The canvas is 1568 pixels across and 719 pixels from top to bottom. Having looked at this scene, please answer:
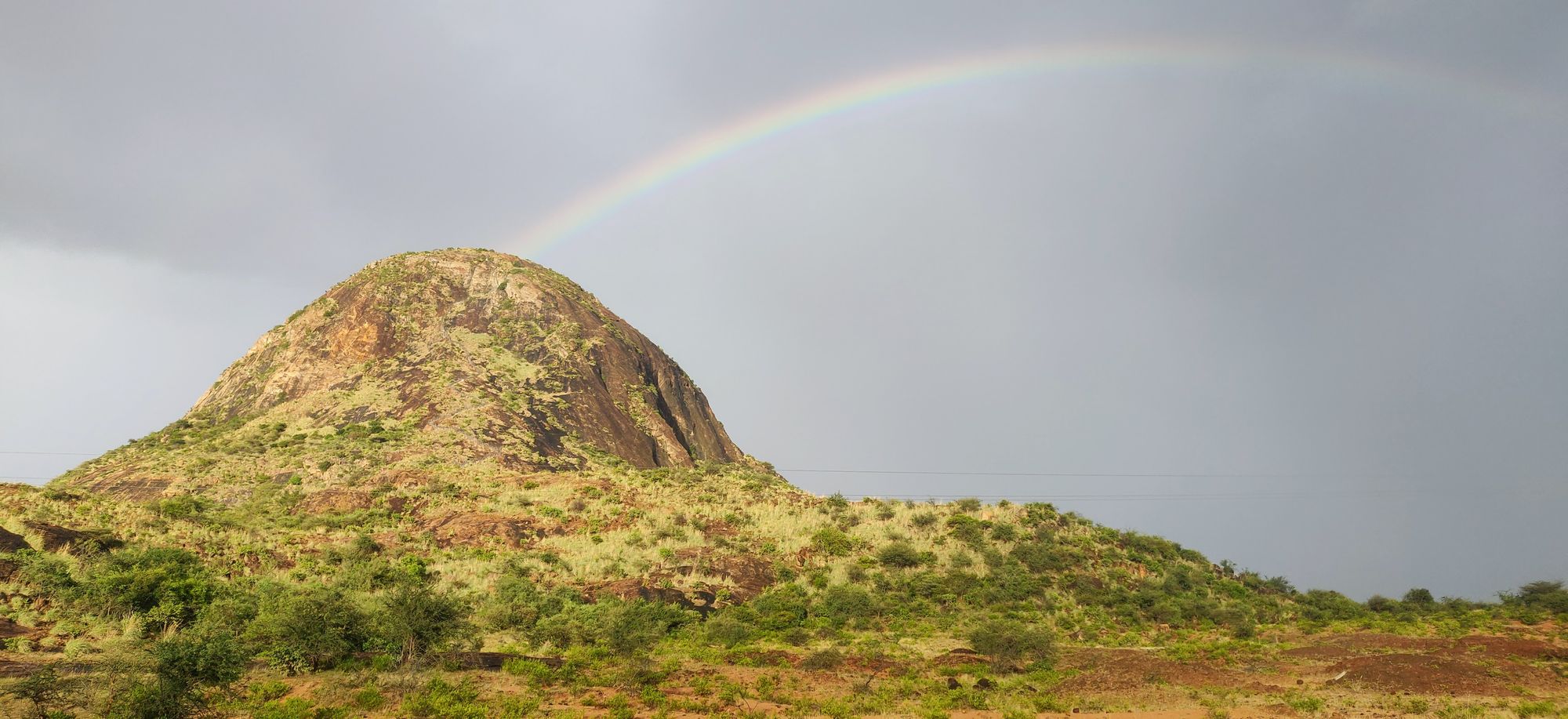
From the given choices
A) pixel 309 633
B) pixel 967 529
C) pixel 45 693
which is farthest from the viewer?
pixel 967 529

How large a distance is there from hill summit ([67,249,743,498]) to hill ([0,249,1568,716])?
0.44 m

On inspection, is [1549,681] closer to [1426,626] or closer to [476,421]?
[1426,626]

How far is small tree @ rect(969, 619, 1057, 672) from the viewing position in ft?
98.9

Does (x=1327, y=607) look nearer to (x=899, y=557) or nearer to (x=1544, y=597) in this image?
(x=1544, y=597)

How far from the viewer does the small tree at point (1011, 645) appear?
30156 mm

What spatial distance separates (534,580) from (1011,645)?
25026mm

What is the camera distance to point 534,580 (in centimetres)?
4000

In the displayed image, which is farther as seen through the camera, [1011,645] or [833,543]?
[833,543]

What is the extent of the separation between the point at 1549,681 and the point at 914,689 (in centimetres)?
2313

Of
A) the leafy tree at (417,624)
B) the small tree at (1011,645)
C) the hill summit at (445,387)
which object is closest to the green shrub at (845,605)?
the small tree at (1011,645)

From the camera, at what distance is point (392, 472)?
55.7 meters

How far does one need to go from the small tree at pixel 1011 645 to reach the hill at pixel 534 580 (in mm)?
148

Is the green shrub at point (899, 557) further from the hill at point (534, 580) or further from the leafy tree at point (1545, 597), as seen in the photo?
the leafy tree at point (1545, 597)

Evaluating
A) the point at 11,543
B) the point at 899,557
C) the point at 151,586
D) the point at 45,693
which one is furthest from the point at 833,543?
the point at 11,543
